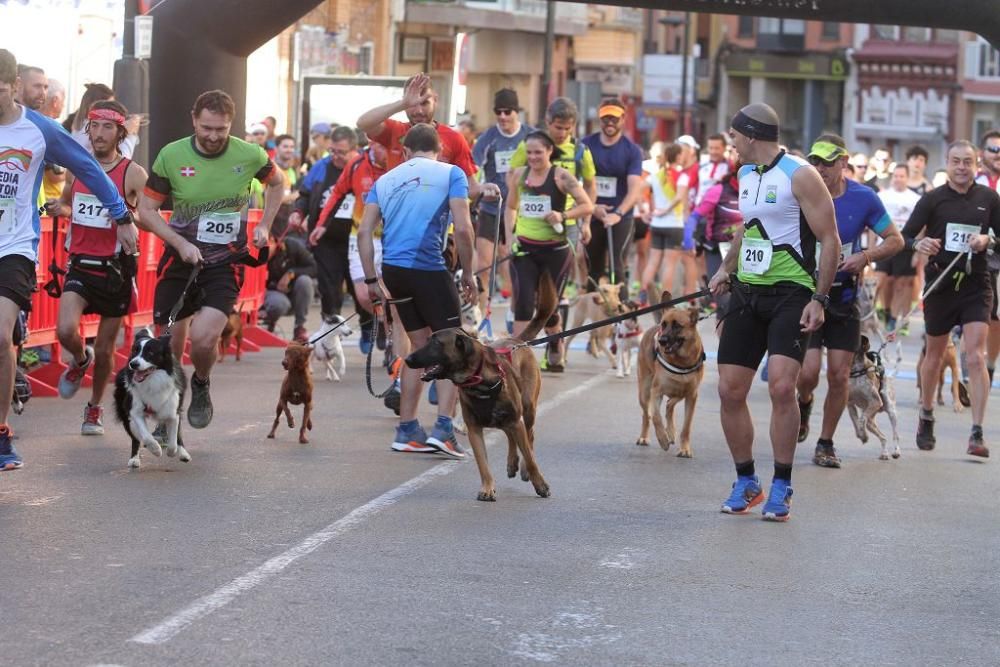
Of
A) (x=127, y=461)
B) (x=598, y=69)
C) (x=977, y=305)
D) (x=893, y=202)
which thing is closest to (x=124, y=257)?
(x=127, y=461)

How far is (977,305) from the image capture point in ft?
40.5

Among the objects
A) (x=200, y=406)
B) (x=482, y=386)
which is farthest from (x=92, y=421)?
(x=482, y=386)

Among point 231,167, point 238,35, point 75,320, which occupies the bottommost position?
point 75,320

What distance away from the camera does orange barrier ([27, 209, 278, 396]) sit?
13.5 m

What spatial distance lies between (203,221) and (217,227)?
88mm

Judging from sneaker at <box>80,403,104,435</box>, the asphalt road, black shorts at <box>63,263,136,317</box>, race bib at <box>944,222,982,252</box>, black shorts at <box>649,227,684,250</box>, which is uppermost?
race bib at <box>944,222,982,252</box>

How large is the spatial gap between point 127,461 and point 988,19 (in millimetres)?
7973

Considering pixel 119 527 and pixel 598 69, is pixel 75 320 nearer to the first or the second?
pixel 119 527

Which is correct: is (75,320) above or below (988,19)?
below

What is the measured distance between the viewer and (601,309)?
1675cm

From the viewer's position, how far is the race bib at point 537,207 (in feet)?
48.9

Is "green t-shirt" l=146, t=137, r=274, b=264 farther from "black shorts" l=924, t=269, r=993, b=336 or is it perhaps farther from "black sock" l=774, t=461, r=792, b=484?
"black shorts" l=924, t=269, r=993, b=336

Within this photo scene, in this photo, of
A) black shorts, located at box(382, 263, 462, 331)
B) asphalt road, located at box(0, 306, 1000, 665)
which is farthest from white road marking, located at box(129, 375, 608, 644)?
black shorts, located at box(382, 263, 462, 331)

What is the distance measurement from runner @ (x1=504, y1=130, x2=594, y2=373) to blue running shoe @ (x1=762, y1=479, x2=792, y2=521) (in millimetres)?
5744
